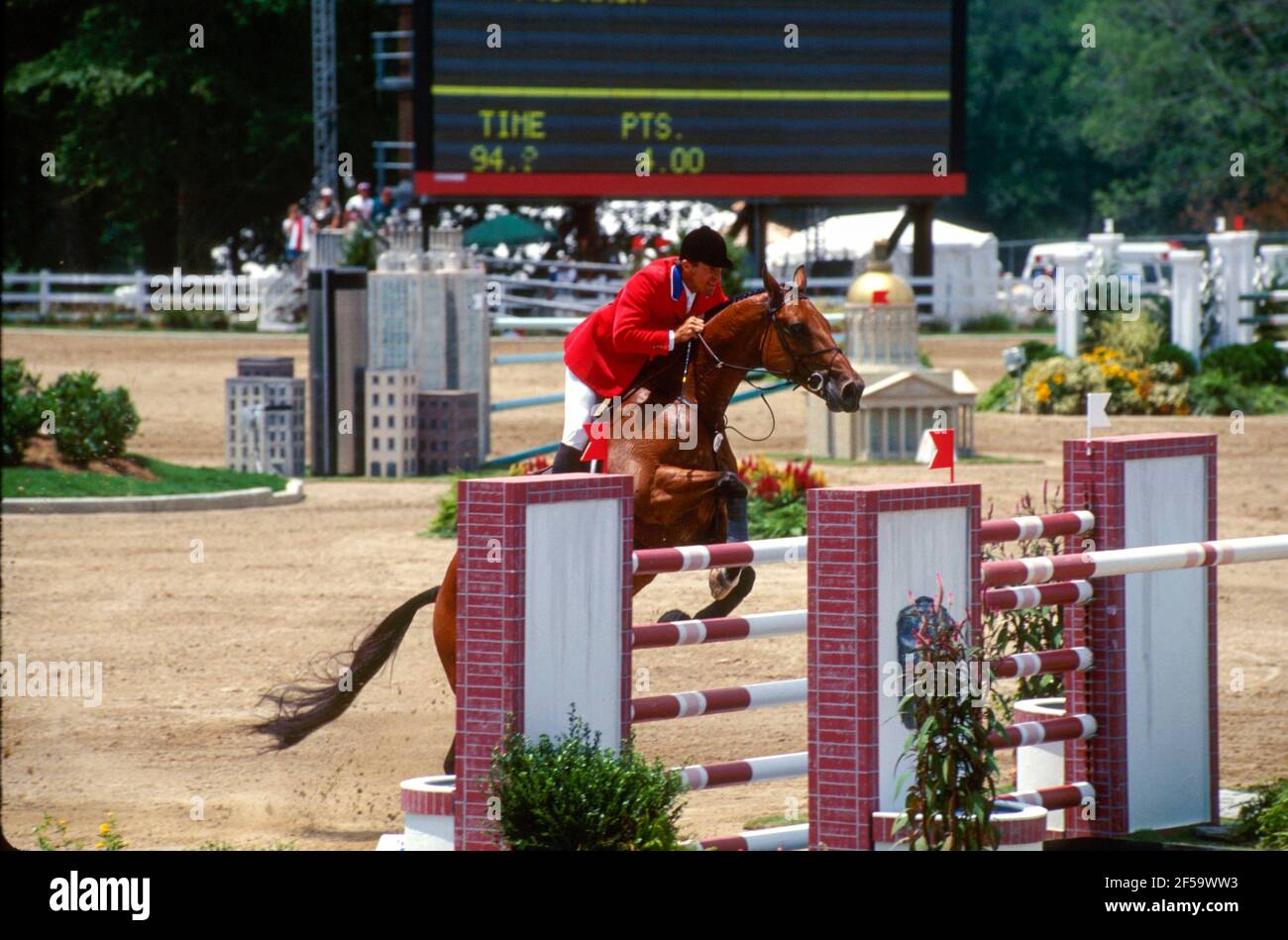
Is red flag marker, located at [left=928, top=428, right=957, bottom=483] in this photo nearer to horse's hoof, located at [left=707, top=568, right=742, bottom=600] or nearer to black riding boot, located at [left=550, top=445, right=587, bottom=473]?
horse's hoof, located at [left=707, top=568, right=742, bottom=600]

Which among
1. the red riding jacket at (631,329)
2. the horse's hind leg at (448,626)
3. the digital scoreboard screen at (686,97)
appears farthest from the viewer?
the digital scoreboard screen at (686,97)

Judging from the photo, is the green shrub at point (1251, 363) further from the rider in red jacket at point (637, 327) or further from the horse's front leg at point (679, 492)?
the horse's front leg at point (679, 492)

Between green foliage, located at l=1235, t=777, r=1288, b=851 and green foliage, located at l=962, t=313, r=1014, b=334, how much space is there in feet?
93.3

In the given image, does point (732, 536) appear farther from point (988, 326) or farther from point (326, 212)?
point (988, 326)

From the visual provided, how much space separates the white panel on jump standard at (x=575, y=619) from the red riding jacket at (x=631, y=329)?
6.81 feet

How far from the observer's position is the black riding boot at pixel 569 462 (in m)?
8.57

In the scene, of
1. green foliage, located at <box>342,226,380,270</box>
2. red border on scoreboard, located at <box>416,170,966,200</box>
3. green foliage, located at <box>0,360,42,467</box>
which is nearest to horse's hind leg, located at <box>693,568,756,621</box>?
green foliage, located at <box>0,360,42,467</box>

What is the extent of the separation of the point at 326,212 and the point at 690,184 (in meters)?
6.35

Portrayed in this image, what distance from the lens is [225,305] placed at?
35.9 meters

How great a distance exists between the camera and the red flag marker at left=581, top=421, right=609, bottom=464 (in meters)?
8.47

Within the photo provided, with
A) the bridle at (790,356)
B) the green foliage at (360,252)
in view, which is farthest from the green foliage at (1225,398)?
the bridle at (790,356)

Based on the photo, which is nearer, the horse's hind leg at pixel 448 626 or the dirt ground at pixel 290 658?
the horse's hind leg at pixel 448 626
